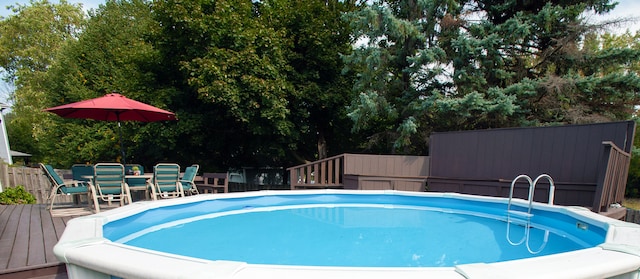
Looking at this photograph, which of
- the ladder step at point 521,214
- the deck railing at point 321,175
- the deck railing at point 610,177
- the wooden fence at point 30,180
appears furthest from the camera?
the wooden fence at point 30,180

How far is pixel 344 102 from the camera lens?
31.7ft

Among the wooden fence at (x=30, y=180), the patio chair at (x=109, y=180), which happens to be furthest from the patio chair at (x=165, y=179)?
the wooden fence at (x=30, y=180)

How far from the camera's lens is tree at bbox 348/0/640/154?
7.00 meters

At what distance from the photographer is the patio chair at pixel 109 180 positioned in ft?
14.2

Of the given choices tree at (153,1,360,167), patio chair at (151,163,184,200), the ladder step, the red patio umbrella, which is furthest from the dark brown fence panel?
→ the red patio umbrella

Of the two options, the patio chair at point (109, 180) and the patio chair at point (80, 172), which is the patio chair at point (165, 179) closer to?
the patio chair at point (109, 180)

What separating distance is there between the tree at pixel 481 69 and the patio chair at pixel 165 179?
15.5ft

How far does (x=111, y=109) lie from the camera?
4793mm

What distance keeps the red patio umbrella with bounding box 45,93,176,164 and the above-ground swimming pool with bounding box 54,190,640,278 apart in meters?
1.94

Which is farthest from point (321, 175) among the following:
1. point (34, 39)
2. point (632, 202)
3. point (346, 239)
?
point (34, 39)

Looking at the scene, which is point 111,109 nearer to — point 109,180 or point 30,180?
point 109,180

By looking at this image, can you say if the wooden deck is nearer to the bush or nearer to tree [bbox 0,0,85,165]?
the bush

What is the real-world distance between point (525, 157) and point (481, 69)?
309 centimetres

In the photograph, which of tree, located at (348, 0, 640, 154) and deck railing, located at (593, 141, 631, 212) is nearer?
deck railing, located at (593, 141, 631, 212)
